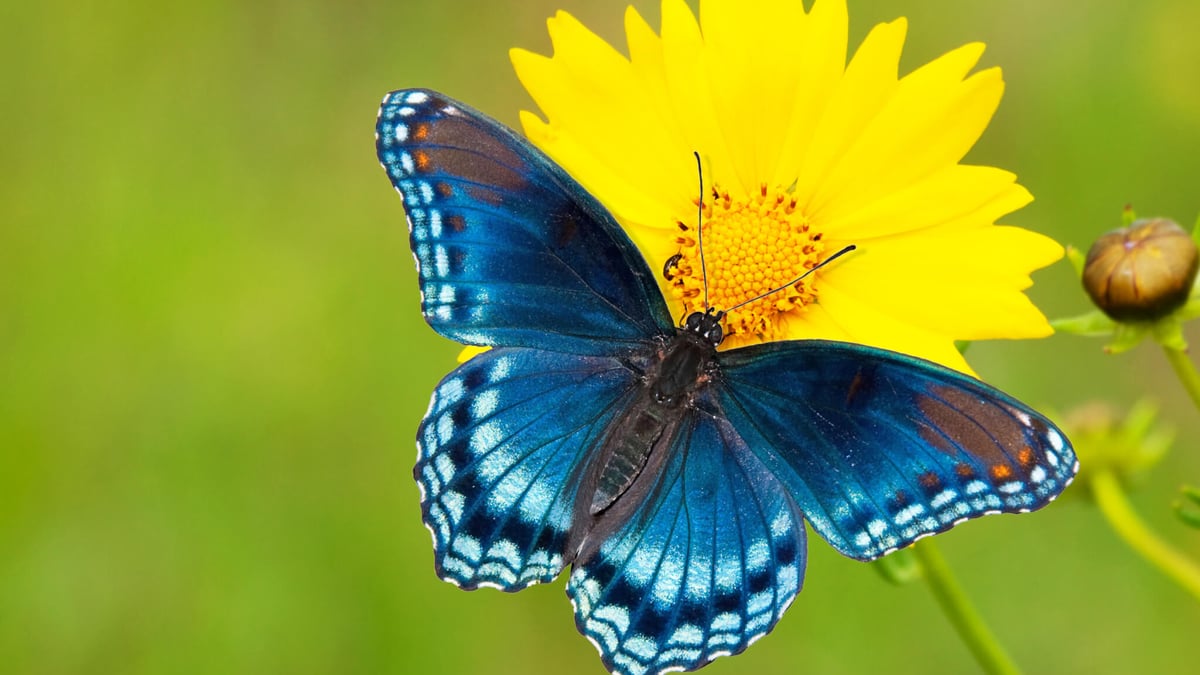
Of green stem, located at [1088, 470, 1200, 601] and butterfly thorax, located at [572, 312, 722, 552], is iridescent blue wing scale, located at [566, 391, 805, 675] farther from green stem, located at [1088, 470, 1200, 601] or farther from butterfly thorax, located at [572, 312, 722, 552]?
green stem, located at [1088, 470, 1200, 601]

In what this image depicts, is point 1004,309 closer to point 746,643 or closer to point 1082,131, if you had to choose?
point 746,643

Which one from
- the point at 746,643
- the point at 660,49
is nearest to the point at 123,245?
the point at 660,49

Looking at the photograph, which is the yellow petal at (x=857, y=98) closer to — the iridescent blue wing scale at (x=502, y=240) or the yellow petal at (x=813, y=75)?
the yellow petal at (x=813, y=75)

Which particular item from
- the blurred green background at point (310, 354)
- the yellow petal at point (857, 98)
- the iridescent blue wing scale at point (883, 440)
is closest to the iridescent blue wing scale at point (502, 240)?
the iridescent blue wing scale at point (883, 440)

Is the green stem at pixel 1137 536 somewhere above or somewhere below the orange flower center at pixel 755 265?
below

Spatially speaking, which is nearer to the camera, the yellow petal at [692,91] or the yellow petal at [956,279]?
the yellow petal at [956,279]

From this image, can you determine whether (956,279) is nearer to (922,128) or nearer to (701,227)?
(922,128)

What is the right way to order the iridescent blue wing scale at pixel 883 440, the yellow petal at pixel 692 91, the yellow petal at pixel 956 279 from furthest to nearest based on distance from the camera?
the yellow petal at pixel 692 91
the yellow petal at pixel 956 279
the iridescent blue wing scale at pixel 883 440
